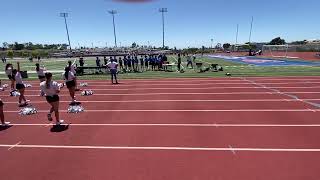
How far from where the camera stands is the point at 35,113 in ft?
43.5

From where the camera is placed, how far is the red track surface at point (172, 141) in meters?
7.10

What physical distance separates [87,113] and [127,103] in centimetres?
234

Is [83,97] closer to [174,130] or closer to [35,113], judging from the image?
[35,113]

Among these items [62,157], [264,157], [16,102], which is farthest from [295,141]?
[16,102]

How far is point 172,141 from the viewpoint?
29.6ft

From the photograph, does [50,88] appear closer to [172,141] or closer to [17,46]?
[172,141]

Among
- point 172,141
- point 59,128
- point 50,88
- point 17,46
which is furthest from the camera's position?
point 17,46

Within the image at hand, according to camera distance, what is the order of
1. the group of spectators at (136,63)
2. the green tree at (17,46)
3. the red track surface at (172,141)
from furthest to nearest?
the green tree at (17,46), the group of spectators at (136,63), the red track surface at (172,141)

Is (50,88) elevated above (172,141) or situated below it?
above

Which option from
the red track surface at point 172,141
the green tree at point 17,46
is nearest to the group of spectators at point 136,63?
the red track surface at point 172,141

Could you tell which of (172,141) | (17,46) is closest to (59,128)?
(172,141)

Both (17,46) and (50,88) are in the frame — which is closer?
(50,88)

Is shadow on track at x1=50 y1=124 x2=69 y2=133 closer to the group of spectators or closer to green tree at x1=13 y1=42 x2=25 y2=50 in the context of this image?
the group of spectators

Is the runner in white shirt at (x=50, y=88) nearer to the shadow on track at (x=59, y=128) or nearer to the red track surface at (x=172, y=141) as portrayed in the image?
the shadow on track at (x=59, y=128)
